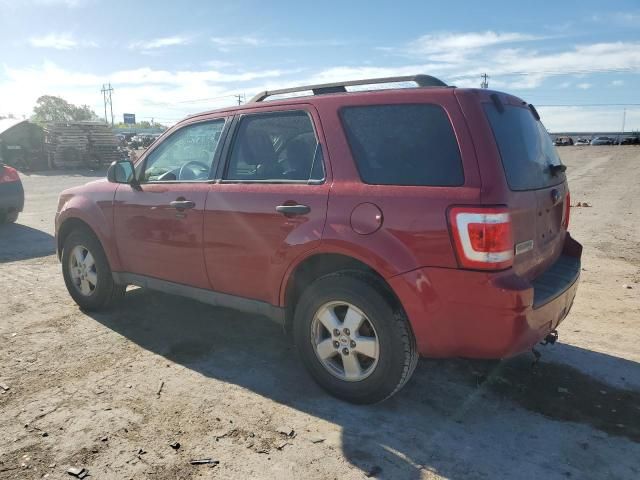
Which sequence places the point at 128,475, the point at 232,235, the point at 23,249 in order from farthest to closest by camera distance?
the point at 23,249, the point at 232,235, the point at 128,475

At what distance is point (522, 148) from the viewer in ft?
10.1

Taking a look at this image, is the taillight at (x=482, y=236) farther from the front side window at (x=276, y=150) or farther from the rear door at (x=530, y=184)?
the front side window at (x=276, y=150)

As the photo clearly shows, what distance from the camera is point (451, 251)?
273 cm

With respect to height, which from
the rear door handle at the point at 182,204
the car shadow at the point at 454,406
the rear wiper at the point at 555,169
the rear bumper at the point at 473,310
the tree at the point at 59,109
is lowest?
the car shadow at the point at 454,406

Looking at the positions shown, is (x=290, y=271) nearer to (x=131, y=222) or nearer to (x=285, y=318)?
(x=285, y=318)

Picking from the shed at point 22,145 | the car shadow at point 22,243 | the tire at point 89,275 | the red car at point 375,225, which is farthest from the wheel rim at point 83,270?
the shed at point 22,145

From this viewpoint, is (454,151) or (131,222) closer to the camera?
(454,151)

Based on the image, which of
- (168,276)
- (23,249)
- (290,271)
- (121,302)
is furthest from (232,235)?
(23,249)

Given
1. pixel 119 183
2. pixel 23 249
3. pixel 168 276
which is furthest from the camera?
pixel 23 249

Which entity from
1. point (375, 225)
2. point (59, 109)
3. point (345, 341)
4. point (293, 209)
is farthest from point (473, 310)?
point (59, 109)

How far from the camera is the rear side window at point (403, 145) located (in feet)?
9.30

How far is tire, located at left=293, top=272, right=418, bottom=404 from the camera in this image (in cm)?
297

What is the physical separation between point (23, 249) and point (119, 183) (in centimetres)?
453

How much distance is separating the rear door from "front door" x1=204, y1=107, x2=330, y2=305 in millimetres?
1076
